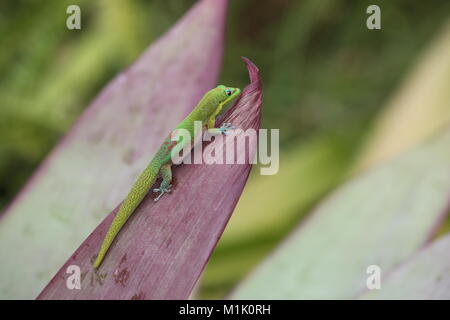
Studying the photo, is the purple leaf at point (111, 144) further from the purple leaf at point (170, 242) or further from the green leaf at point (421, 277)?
the green leaf at point (421, 277)

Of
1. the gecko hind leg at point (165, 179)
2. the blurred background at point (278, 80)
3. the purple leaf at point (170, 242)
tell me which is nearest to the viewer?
the purple leaf at point (170, 242)

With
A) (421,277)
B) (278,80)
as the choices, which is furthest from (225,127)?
(278,80)

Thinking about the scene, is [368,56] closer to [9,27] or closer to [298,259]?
[9,27]

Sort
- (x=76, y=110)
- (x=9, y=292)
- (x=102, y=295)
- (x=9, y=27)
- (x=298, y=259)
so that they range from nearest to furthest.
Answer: (x=102, y=295) → (x=9, y=292) → (x=298, y=259) → (x=9, y=27) → (x=76, y=110)

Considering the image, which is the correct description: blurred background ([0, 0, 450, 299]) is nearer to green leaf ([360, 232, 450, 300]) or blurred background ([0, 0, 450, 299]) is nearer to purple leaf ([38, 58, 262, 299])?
green leaf ([360, 232, 450, 300])

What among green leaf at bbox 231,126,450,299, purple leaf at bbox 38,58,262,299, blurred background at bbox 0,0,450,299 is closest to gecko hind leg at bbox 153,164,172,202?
purple leaf at bbox 38,58,262,299

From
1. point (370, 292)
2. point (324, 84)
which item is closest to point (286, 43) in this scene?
point (324, 84)

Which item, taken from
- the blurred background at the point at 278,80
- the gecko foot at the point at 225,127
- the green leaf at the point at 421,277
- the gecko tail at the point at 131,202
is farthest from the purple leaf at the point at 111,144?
the blurred background at the point at 278,80
